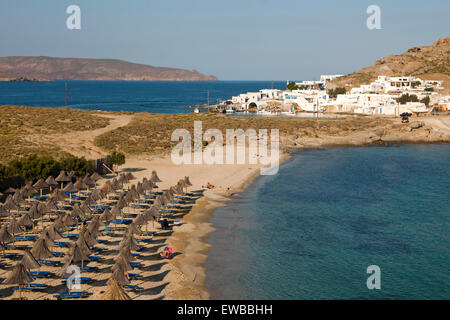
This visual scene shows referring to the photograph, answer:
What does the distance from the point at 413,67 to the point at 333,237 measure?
16666 cm

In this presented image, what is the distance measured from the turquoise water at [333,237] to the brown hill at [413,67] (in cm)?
12308

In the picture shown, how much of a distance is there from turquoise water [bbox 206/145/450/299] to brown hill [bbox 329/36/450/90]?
12308cm

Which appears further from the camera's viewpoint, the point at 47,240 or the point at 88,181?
the point at 88,181

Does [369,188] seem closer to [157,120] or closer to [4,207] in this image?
[4,207]

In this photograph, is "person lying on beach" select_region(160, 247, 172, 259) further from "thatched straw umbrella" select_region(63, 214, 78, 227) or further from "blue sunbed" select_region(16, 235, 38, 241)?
"blue sunbed" select_region(16, 235, 38, 241)

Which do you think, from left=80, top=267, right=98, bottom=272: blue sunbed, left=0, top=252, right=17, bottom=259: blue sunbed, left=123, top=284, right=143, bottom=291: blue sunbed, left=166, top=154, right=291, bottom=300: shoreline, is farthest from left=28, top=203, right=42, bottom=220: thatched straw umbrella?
left=123, top=284, right=143, bottom=291: blue sunbed

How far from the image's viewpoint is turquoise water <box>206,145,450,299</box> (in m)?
23.9

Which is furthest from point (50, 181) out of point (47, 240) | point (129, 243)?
point (129, 243)

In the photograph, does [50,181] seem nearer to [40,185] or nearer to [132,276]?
[40,185]

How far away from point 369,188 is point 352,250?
19.6 meters

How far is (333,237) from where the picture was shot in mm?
31531

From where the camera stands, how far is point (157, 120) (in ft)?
275
